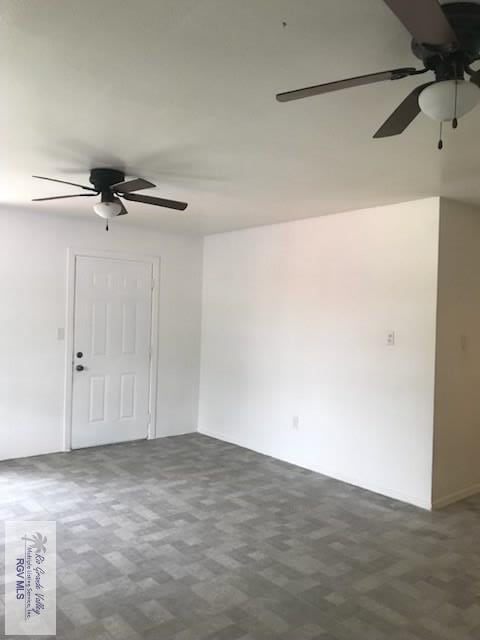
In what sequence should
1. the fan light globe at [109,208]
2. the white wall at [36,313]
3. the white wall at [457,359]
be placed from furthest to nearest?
the white wall at [36,313] < the white wall at [457,359] < the fan light globe at [109,208]

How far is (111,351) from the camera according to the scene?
18.2ft

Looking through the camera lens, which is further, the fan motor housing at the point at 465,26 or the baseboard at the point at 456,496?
the baseboard at the point at 456,496

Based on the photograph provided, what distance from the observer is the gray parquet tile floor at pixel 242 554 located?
243 centimetres

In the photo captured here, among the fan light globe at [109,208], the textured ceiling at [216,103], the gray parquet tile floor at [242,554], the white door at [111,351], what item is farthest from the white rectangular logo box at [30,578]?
the textured ceiling at [216,103]

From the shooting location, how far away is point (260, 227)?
5.39 m

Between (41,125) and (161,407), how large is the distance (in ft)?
12.6

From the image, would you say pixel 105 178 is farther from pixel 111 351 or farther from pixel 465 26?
pixel 111 351

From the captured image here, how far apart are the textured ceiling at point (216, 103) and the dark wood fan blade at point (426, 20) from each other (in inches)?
8.4

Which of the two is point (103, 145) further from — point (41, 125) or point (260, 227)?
point (260, 227)

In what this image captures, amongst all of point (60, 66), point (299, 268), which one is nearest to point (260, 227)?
point (299, 268)

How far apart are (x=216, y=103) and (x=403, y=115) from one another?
0.82m

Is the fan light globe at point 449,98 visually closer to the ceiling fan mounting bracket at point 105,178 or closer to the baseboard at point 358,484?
the ceiling fan mounting bracket at point 105,178

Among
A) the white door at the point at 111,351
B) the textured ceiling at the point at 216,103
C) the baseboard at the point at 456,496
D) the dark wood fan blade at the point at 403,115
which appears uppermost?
the textured ceiling at the point at 216,103

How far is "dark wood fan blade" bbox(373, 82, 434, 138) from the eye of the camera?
178cm
